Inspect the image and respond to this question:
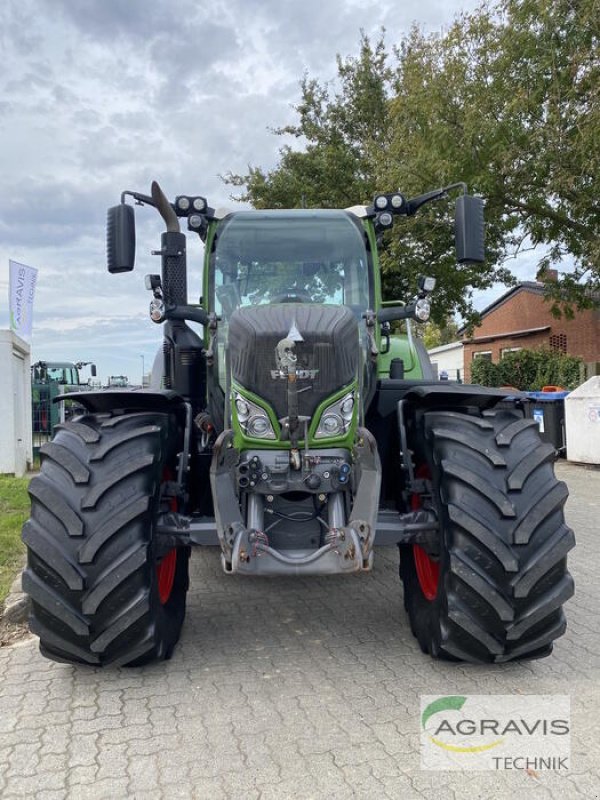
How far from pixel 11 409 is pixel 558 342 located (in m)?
21.6

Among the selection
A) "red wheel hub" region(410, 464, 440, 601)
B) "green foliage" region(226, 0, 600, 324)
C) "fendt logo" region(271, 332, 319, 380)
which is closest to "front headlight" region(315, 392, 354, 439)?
"fendt logo" region(271, 332, 319, 380)

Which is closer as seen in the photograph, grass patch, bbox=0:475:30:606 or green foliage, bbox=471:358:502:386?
grass patch, bbox=0:475:30:606

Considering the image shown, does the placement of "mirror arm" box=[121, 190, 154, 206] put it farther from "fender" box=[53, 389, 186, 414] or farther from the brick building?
the brick building

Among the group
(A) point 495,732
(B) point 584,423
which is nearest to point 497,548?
(A) point 495,732

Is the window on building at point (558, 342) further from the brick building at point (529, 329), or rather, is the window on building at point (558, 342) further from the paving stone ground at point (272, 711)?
the paving stone ground at point (272, 711)

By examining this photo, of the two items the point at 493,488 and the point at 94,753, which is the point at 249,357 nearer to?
the point at 493,488

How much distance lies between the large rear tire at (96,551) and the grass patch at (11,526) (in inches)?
66.0

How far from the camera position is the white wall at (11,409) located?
10609mm

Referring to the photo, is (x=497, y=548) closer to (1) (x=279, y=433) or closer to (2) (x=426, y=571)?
(2) (x=426, y=571)

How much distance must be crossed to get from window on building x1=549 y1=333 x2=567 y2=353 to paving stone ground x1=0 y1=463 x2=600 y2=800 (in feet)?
76.2

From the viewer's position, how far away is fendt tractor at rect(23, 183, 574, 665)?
3.13m

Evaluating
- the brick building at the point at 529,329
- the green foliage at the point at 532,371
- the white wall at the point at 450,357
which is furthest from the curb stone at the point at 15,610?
the white wall at the point at 450,357

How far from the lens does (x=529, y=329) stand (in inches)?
1100

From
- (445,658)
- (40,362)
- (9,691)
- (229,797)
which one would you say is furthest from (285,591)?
(40,362)
